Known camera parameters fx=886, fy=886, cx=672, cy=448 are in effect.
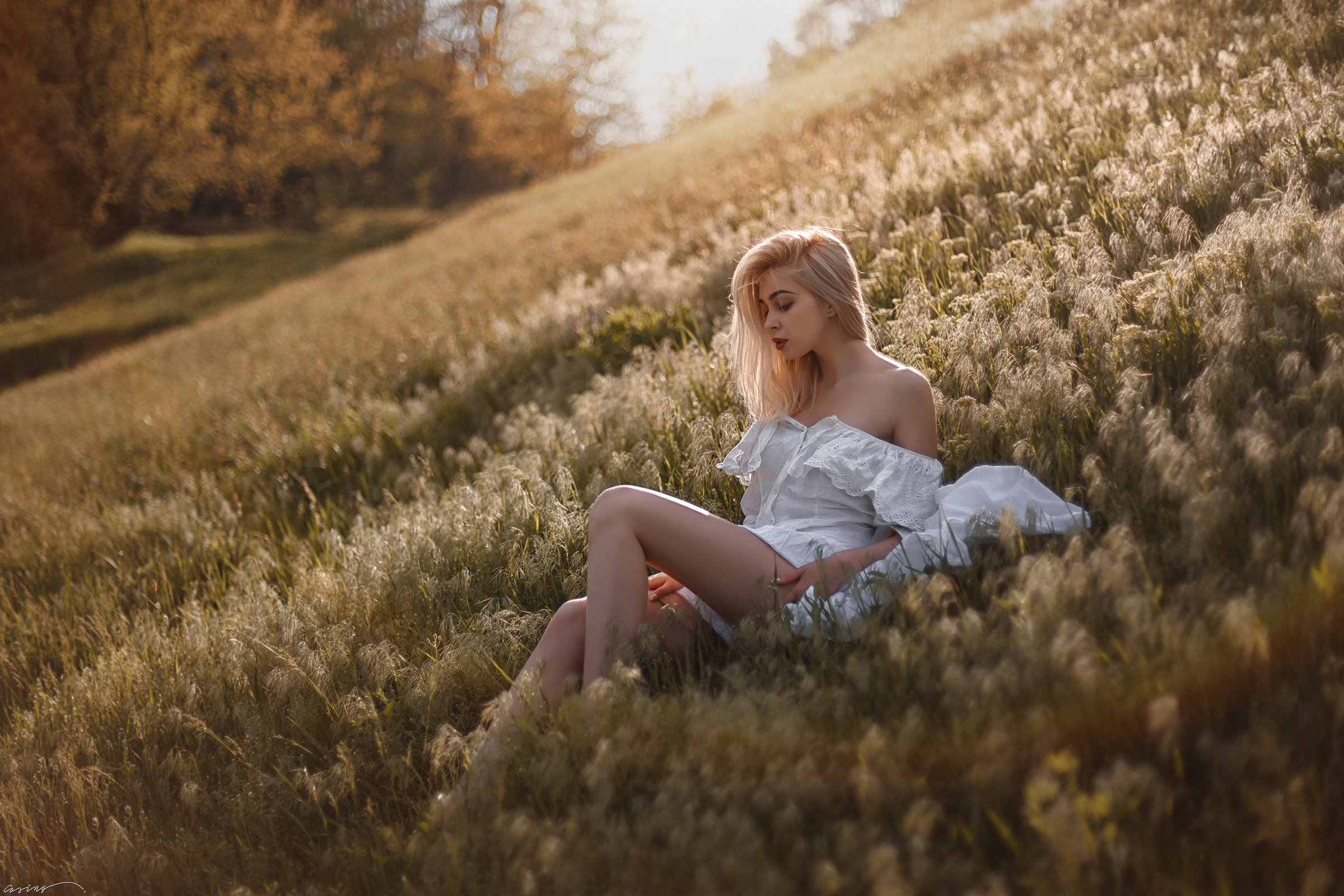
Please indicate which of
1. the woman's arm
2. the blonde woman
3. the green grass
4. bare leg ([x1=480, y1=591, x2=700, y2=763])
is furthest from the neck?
the green grass

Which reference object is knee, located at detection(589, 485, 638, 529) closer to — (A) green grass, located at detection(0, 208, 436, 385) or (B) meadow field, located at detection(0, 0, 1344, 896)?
(B) meadow field, located at detection(0, 0, 1344, 896)

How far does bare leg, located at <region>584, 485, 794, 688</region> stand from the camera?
2.87 meters

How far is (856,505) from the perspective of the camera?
3.15m

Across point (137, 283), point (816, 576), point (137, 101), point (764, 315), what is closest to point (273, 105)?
point (137, 101)

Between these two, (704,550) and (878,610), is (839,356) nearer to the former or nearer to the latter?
(704,550)

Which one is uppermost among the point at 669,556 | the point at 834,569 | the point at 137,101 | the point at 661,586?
the point at 137,101

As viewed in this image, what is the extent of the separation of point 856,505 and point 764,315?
0.94m

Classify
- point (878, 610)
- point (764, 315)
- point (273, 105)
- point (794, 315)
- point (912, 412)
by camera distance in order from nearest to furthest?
point (878, 610) < point (912, 412) < point (794, 315) < point (764, 315) < point (273, 105)

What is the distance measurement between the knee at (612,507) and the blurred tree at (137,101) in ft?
68.7

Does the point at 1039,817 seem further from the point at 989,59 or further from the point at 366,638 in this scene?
the point at 989,59

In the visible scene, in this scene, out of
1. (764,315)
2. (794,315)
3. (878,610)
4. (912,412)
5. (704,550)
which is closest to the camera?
(878,610)

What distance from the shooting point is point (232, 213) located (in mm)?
32844

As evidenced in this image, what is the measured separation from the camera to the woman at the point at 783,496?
2.86 meters

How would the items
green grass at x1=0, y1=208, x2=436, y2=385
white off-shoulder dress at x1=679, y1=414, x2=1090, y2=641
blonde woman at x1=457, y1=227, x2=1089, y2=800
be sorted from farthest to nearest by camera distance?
green grass at x1=0, y1=208, x2=436, y2=385
blonde woman at x1=457, y1=227, x2=1089, y2=800
white off-shoulder dress at x1=679, y1=414, x2=1090, y2=641
